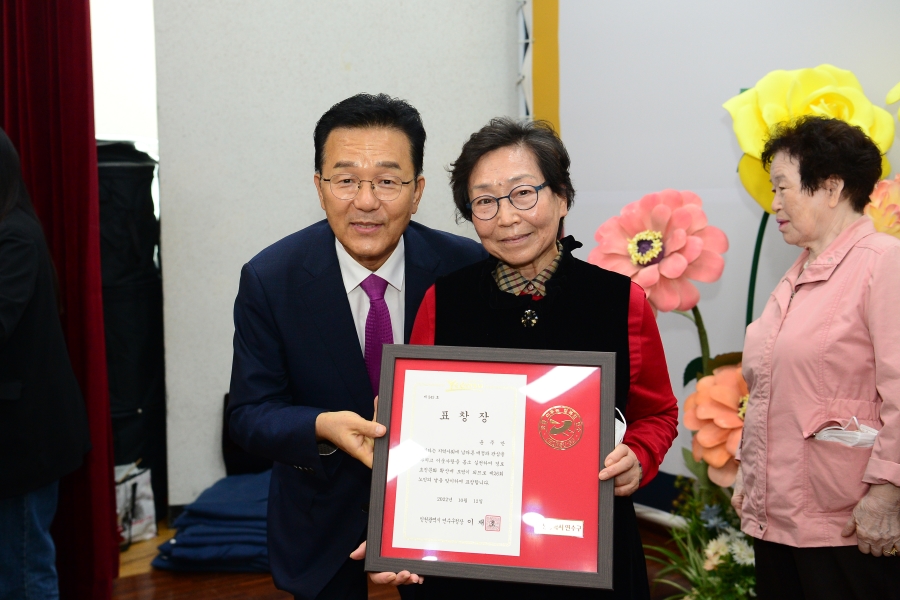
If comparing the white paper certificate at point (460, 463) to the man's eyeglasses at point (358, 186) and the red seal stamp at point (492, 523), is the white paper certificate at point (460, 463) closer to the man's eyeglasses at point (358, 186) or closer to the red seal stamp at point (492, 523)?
the red seal stamp at point (492, 523)

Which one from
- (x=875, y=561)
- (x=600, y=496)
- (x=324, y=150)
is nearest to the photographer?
(x=600, y=496)

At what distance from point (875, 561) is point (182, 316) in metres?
Answer: 3.18

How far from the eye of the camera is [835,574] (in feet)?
6.15

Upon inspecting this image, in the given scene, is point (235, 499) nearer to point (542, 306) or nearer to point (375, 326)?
point (375, 326)

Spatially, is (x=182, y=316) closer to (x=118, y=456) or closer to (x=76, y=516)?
(x=118, y=456)

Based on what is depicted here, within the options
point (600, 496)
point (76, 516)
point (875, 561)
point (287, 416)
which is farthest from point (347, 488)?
point (76, 516)

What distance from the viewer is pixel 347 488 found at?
1.66 m

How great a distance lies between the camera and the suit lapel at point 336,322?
64.4 inches

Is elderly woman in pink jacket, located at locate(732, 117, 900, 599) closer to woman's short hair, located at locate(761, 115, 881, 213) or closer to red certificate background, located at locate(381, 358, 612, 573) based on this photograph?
woman's short hair, located at locate(761, 115, 881, 213)

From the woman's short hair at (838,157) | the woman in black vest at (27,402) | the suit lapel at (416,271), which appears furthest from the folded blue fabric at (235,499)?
the woman's short hair at (838,157)

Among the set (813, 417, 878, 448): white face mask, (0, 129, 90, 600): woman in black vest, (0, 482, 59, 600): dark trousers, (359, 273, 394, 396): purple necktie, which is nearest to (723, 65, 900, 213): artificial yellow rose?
(813, 417, 878, 448): white face mask

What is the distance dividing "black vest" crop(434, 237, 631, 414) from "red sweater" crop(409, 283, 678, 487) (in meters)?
0.02

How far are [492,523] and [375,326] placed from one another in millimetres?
572

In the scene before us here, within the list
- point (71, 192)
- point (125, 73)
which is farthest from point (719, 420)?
point (125, 73)
